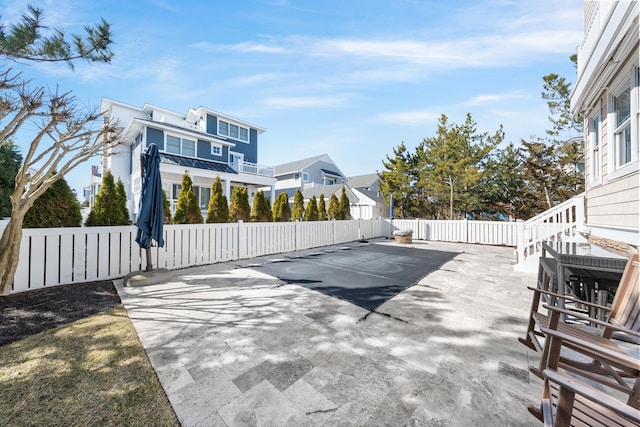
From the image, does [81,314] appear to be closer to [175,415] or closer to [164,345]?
[164,345]

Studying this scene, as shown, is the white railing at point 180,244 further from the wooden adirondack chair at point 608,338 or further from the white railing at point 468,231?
the wooden adirondack chair at point 608,338

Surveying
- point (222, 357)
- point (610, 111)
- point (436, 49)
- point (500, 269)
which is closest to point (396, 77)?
point (436, 49)

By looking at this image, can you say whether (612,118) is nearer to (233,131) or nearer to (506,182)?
(506,182)

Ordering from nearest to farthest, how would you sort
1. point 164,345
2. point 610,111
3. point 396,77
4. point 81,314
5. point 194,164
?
1. point 164,345
2. point 81,314
3. point 610,111
4. point 396,77
5. point 194,164

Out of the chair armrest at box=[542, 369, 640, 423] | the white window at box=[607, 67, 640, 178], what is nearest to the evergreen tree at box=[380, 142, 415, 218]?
the white window at box=[607, 67, 640, 178]

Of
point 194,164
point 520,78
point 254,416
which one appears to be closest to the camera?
point 254,416

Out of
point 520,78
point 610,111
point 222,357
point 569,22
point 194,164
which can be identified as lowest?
point 222,357

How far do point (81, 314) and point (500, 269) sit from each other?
8.73 metres

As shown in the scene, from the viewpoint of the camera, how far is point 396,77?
8.80 metres

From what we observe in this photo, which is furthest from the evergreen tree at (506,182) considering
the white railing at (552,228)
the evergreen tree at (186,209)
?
the evergreen tree at (186,209)

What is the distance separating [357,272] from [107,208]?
6.12 meters

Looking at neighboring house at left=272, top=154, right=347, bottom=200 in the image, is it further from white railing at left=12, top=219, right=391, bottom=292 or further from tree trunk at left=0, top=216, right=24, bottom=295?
tree trunk at left=0, top=216, right=24, bottom=295

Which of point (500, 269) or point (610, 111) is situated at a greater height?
point (610, 111)

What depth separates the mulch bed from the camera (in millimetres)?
3063
